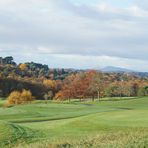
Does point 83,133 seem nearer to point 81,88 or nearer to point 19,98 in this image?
point 81,88

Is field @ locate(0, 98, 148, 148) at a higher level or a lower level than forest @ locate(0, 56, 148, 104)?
lower

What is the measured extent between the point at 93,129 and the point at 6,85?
126 metres

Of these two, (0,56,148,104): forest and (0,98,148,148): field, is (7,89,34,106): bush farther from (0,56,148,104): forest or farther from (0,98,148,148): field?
(0,98,148,148): field

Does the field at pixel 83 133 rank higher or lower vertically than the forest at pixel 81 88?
lower

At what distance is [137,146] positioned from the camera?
16500 mm

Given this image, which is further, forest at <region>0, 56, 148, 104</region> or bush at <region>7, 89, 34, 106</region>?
bush at <region>7, 89, 34, 106</region>

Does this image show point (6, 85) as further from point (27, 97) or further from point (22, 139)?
point (22, 139)

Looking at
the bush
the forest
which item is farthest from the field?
the bush

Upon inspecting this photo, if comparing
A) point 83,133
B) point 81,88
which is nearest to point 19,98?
point 81,88

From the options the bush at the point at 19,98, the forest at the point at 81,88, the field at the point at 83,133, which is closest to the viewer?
the field at the point at 83,133

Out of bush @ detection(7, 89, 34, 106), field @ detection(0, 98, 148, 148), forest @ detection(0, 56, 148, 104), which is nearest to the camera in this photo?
field @ detection(0, 98, 148, 148)

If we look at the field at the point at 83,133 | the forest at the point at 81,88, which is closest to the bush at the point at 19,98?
the forest at the point at 81,88

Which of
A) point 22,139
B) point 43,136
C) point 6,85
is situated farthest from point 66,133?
point 6,85

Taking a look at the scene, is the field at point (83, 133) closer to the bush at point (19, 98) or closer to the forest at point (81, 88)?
the forest at point (81, 88)
